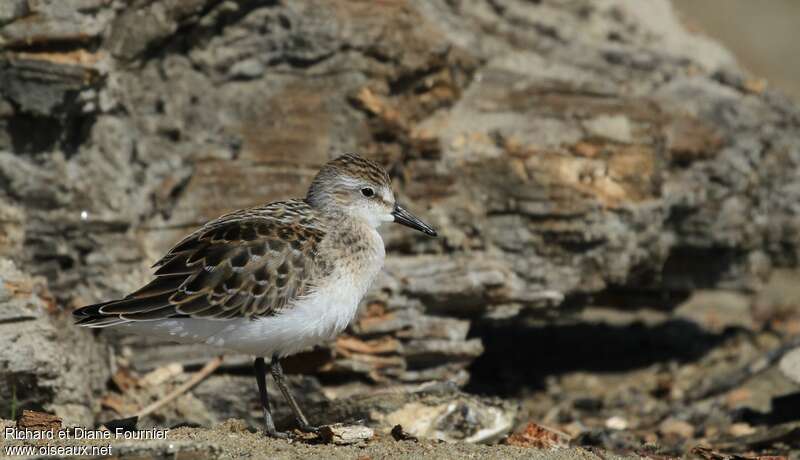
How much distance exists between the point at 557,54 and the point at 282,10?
2749mm

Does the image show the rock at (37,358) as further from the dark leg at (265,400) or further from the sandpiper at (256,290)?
the dark leg at (265,400)

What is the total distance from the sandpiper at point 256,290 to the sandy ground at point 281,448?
43cm

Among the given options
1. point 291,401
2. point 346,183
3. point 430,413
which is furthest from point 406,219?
point 291,401

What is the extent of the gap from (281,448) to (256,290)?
1013mm

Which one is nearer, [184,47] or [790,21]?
[184,47]

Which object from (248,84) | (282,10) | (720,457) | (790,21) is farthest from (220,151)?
→ (790,21)

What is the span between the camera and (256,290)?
6.78m

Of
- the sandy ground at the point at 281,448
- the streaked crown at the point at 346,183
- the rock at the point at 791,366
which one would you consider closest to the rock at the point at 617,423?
the rock at the point at 791,366

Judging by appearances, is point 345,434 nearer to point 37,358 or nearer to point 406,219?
point 406,219

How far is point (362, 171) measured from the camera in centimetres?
761

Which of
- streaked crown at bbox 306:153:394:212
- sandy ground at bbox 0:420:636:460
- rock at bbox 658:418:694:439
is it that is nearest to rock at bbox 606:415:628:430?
rock at bbox 658:418:694:439

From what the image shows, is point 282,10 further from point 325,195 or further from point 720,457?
point 720,457

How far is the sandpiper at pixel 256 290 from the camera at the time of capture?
6684 mm

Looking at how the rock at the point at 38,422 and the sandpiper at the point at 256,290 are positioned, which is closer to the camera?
the rock at the point at 38,422
